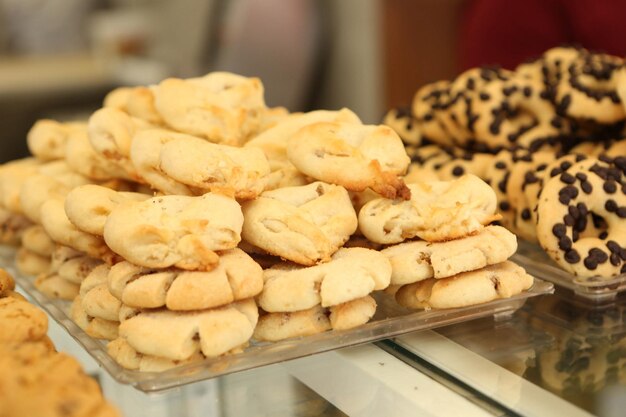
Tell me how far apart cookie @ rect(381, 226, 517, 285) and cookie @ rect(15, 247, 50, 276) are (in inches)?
19.6

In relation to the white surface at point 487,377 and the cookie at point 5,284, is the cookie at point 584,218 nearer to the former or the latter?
the white surface at point 487,377

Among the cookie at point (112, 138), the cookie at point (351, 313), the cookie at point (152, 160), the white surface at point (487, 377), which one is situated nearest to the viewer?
the white surface at point (487, 377)

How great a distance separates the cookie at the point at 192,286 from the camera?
85 cm

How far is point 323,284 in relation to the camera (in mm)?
896

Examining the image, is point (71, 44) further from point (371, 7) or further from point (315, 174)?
point (315, 174)

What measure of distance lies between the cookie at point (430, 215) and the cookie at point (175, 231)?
168 mm

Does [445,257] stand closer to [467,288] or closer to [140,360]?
[467,288]

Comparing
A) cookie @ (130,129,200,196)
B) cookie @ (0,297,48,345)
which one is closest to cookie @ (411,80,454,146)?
cookie @ (130,129,200,196)

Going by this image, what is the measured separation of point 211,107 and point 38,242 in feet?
1.01

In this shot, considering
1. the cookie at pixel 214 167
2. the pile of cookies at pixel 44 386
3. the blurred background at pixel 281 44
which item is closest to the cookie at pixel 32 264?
the cookie at pixel 214 167

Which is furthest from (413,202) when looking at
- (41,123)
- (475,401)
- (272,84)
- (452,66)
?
(272,84)

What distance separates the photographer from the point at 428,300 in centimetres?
98

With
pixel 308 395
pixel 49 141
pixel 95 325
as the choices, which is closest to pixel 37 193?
pixel 49 141

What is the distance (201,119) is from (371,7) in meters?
2.34
